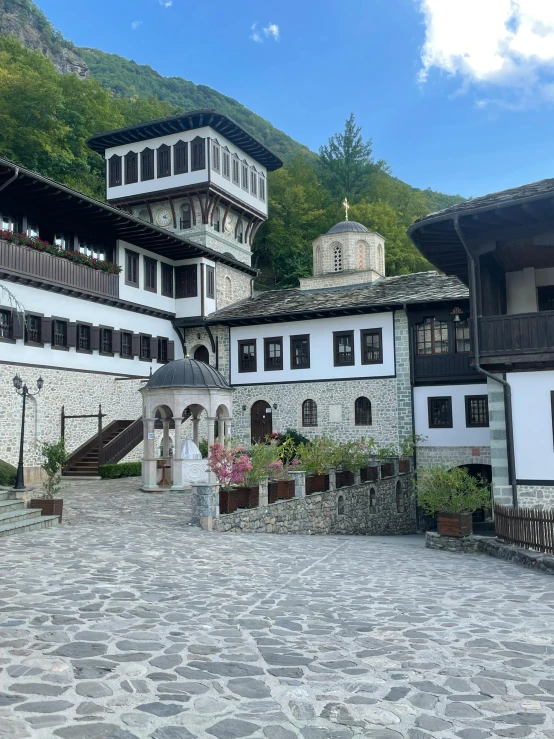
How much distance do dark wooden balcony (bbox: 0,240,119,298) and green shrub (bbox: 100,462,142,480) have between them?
18.8ft

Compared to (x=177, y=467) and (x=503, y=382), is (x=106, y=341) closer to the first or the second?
(x=177, y=467)

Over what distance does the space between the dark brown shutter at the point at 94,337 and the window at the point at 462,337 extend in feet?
40.1

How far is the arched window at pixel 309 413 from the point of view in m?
26.4

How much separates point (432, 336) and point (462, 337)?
1.08m

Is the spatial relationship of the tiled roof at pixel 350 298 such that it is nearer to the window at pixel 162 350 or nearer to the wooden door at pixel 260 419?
the window at pixel 162 350

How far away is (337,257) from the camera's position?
30109 millimetres

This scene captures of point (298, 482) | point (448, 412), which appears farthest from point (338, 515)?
point (448, 412)

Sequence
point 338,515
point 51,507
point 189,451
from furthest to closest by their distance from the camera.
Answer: point 338,515 → point 189,451 → point 51,507

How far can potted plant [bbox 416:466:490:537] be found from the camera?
13.4m

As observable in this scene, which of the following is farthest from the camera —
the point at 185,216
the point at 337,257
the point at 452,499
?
the point at 185,216

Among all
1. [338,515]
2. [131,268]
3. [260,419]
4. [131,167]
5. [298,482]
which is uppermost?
[131,167]

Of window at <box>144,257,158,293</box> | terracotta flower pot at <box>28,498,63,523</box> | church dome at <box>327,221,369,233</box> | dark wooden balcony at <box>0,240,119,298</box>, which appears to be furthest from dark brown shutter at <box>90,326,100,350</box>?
church dome at <box>327,221,369,233</box>

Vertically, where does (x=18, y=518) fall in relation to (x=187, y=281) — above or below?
below

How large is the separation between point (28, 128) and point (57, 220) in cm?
1827
